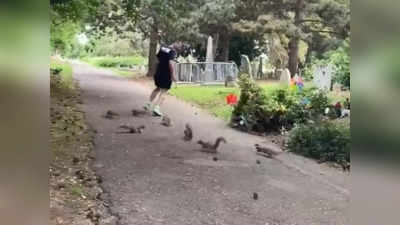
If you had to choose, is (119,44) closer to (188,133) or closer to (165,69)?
(165,69)

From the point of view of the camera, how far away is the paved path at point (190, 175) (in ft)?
6.37

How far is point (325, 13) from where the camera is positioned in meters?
1.96

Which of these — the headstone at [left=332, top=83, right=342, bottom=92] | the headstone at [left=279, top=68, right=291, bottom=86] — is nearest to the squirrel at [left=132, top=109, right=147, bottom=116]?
the headstone at [left=279, top=68, right=291, bottom=86]

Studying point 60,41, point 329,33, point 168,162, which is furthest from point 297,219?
point 60,41

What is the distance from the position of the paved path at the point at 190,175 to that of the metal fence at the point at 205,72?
14 cm

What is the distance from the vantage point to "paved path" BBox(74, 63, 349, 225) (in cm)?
194

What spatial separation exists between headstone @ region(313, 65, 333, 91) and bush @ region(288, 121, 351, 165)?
17 centimetres

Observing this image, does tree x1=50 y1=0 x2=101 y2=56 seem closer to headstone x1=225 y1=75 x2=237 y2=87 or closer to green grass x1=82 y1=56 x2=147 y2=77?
Result: green grass x1=82 y1=56 x2=147 y2=77

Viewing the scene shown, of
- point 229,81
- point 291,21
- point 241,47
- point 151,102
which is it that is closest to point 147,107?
point 151,102

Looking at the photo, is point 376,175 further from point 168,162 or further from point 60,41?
point 60,41

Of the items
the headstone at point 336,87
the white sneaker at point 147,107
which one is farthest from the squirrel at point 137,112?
the headstone at point 336,87

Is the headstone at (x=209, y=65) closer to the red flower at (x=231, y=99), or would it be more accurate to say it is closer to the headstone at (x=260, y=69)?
the red flower at (x=231, y=99)

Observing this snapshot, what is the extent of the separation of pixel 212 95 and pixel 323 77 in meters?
0.61

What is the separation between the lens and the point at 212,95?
241 centimetres
